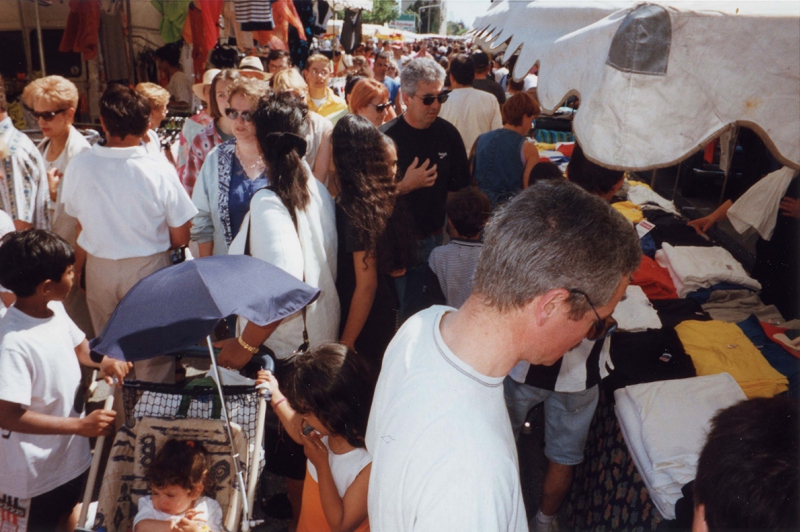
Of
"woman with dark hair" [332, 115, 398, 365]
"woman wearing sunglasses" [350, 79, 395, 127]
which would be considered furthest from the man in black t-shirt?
"woman with dark hair" [332, 115, 398, 365]

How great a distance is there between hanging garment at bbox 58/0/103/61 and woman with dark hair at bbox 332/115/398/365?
713 centimetres

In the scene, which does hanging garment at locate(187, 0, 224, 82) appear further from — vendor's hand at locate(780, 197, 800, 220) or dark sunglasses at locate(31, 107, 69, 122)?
vendor's hand at locate(780, 197, 800, 220)

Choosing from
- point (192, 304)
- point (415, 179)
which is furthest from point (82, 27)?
point (192, 304)

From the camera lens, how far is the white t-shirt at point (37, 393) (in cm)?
214

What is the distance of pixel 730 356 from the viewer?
9.47 ft

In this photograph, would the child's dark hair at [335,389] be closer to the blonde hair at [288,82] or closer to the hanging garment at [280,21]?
the blonde hair at [288,82]

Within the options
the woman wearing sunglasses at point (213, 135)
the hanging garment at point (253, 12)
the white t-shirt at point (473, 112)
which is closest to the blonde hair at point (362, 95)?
the woman wearing sunglasses at point (213, 135)

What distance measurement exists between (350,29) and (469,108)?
30.3 ft

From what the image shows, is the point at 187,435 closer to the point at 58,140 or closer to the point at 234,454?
the point at 234,454

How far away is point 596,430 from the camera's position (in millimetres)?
3068

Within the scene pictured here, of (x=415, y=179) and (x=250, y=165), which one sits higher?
(x=250, y=165)

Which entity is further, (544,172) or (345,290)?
(544,172)

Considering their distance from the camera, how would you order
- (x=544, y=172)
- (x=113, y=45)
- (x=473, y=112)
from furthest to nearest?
(x=113, y=45)
(x=473, y=112)
(x=544, y=172)

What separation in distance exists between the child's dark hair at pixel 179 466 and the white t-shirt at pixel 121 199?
140 cm
